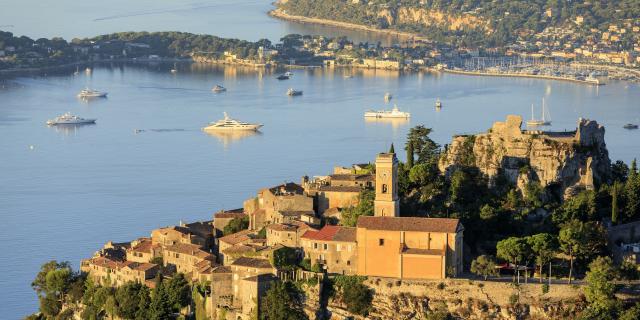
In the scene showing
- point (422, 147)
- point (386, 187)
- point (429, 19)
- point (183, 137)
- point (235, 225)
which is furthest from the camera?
A: point (429, 19)

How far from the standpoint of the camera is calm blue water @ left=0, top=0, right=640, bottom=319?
165 ft

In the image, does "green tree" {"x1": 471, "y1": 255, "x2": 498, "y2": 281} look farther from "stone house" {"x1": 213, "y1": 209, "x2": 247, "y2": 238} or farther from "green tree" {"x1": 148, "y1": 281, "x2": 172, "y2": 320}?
"stone house" {"x1": 213, "y1": 209, "x2": 247, "y2": 238}

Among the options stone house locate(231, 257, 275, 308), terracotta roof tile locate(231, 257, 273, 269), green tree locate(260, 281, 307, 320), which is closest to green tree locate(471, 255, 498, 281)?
green tree locate(260, 281, 307, 320)

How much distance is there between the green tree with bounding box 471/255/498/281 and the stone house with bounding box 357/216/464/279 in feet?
1.33

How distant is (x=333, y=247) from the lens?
112ft

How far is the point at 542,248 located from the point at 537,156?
14.8ft

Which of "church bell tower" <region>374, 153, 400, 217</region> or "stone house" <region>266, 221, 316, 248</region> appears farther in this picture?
"stone house" <region>266, 221, 316, 248</region>

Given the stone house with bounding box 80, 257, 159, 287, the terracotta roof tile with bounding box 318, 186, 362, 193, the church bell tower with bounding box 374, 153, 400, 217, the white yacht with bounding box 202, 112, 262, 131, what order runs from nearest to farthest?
1. the church bell tower with bounding box 374, 153, 400, 217
2. the stone house with bounding box 80, 257, 159, 287
3. the terracotta roof tile with bounding box 318, 186, 362, 193
4. the white yacht with bounding box 202, 112, 262, 131

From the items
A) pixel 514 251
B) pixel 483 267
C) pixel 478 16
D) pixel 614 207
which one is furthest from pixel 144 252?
pixel 478 16

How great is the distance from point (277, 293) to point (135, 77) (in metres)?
69.8

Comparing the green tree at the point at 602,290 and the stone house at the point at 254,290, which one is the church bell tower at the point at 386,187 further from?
the green tree at the point at 602,290

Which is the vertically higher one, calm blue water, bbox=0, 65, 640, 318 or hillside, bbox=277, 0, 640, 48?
hillside, bbox=277, 0, 640, 48

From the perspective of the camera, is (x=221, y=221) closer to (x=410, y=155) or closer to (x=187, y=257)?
(x=187, y=257)

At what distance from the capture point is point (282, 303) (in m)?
33.3
